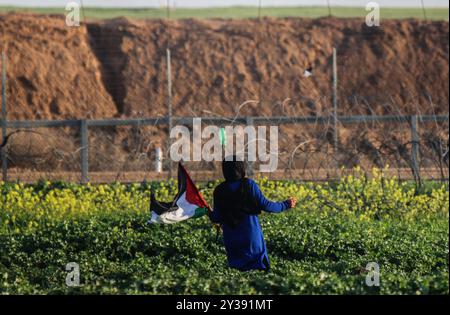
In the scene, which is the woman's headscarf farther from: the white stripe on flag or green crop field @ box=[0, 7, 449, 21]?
green crop field @ box=[0, 7, 449, 21]

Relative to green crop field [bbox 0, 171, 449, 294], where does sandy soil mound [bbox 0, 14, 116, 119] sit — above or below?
above

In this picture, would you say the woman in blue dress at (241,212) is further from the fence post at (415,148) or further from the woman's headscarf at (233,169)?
the fence post at (415,148)

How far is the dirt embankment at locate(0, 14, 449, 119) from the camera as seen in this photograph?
29562mm

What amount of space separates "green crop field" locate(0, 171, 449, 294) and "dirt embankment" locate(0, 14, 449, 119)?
46.5 feet

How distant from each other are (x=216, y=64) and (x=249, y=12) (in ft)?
31.5

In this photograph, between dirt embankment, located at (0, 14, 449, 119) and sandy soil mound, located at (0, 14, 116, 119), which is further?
dirt embankment, located at (0, 14, 449, 119)

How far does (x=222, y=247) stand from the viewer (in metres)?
11.5

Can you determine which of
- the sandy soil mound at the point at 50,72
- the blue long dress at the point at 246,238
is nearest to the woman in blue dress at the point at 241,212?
the blue long dress at the point at 246,238

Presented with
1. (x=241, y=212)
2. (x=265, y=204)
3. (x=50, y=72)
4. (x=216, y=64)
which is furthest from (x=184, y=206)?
(x=216, y=64)

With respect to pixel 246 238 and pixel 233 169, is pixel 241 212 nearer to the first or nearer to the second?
pixel 246 238

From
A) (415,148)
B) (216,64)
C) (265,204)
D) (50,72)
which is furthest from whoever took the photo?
(216,64)

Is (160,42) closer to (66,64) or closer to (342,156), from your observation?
(66,64)

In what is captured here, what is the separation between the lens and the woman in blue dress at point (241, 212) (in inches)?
359

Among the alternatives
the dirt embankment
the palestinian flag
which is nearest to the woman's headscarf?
the palestinian flag
